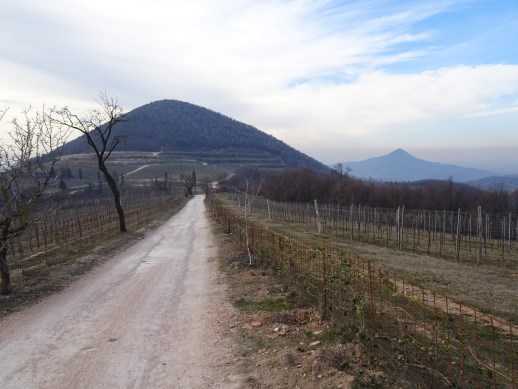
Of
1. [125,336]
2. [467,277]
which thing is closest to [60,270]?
[125,336]

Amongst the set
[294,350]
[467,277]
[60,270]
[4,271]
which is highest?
[4,271]

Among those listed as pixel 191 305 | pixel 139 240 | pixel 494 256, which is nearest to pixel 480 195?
pixel 494 256

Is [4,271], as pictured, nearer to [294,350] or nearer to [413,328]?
[294,350]

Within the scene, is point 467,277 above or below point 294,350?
below

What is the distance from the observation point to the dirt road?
6.15 metres

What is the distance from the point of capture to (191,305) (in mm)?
9828

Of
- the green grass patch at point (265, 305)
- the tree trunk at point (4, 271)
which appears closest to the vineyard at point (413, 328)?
the green grass patch at point (265, 305)

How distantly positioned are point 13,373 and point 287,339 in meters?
4.38

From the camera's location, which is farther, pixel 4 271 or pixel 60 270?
pixel 60 270

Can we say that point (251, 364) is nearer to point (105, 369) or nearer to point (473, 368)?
point (105, 369)

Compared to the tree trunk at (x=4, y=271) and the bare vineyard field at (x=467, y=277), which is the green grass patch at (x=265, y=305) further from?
the tree trunk at (x=4, y=271)

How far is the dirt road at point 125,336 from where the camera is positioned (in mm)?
6148

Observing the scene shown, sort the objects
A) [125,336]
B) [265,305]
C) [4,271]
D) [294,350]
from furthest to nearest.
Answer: [4,271] < [265,305] < [125,336] < [294,350]

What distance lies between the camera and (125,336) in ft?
25.6
